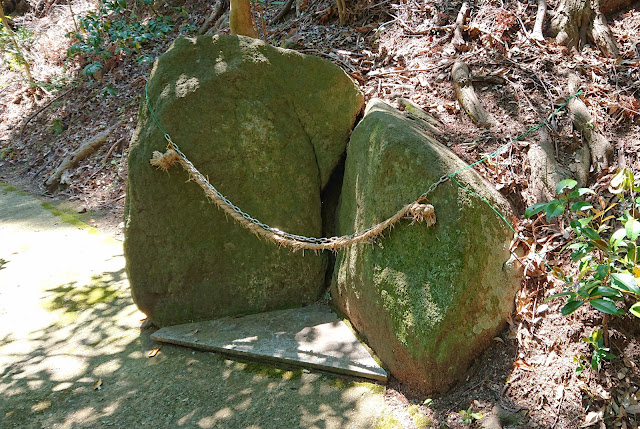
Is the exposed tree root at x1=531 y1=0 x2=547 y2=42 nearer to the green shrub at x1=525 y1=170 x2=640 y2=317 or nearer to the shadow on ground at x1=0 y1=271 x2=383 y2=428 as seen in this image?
the green shrub at x1=525 y1=170 x2=640 y2=317

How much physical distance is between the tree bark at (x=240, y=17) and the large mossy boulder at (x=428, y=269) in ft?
8.38

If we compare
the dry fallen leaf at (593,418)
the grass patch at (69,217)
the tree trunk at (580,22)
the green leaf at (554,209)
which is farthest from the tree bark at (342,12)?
the dry fallen leaf at (593,418)

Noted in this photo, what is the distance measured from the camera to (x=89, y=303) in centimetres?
436

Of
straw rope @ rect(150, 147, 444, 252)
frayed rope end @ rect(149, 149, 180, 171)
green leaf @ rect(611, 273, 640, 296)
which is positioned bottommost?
green leaf @ rect(611, 273, 640, 296)

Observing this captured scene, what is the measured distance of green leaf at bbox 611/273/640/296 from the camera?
2.09 meters

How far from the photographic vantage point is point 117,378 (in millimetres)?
3348

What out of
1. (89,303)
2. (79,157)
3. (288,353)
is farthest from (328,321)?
(79,157)

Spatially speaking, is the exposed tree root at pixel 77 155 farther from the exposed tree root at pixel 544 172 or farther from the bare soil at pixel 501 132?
the exposed tree root at pixel 544 172

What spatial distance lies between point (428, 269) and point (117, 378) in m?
2.20

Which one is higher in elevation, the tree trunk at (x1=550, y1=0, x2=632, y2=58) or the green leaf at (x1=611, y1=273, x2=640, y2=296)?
the tree trunk at (x1=550, y1=0, x2=632, y2=58)

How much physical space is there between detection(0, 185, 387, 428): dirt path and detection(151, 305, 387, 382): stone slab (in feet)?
0.26

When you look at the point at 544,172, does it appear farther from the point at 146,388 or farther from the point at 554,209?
the point at 146,388

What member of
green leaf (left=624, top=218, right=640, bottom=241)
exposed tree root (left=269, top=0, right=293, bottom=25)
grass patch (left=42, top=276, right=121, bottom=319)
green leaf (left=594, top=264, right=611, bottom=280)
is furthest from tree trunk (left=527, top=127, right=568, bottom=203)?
exposed tree root (left=269, top=0, right=293, bottom=25)

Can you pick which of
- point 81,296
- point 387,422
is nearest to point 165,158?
point 81,296
